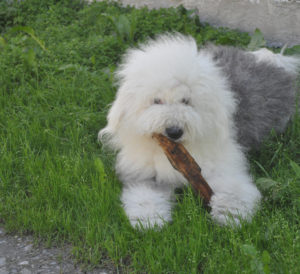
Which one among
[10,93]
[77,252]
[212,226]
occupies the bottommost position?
[10,93]

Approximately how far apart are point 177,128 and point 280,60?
2.06 metres

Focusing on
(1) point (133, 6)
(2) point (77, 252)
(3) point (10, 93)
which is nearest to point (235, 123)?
(2) point (77, 252)

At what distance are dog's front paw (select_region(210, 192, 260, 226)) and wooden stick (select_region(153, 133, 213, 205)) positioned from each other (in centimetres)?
8

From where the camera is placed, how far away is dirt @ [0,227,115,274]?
2936 millimetres

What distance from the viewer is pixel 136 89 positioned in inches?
128

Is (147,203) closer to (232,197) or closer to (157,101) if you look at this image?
(232,197)

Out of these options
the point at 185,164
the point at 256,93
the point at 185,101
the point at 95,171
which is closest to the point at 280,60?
the point at 256,93

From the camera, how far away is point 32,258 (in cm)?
307

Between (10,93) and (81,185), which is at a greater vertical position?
(81,185)

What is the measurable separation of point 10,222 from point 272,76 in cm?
255

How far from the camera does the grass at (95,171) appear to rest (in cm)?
289

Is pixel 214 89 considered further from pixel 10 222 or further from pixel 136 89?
pixel 10 222

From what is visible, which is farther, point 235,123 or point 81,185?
point 235,123

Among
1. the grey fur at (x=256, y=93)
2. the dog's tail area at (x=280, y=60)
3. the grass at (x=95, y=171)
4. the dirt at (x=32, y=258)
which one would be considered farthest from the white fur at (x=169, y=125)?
the dog's tail area at (x=280, y=60)
